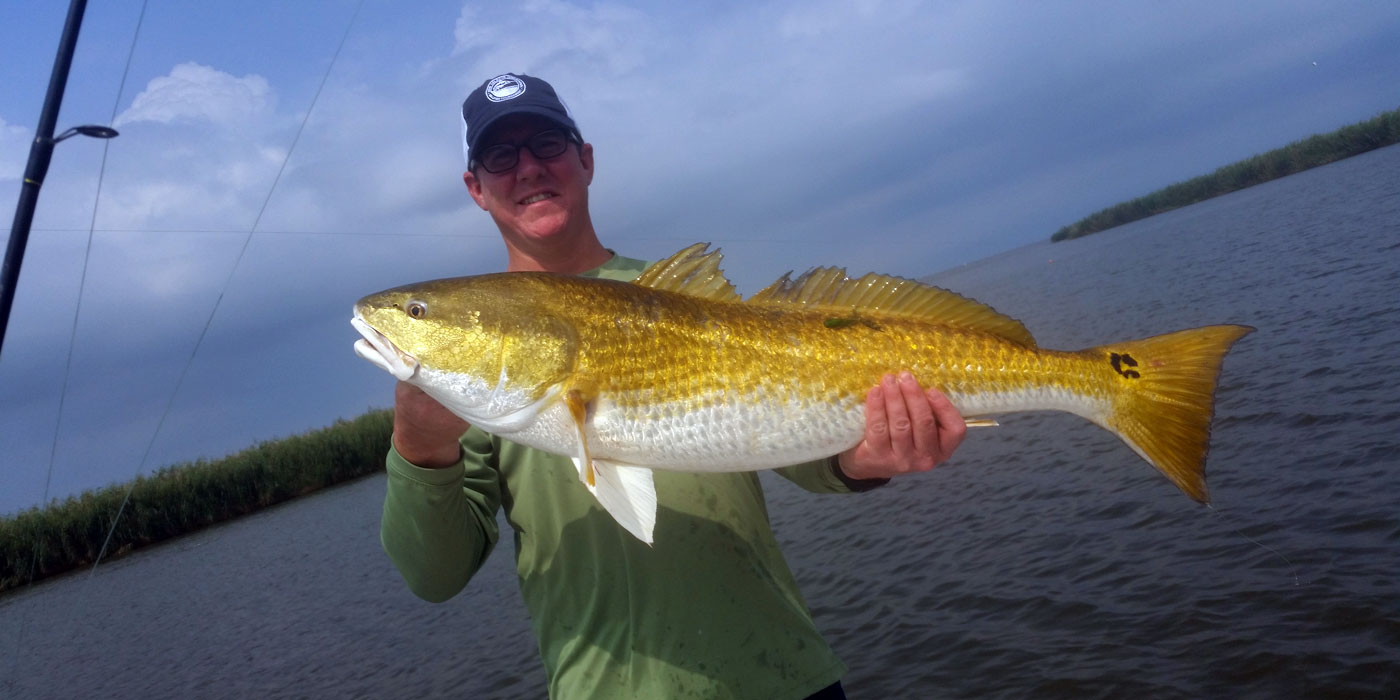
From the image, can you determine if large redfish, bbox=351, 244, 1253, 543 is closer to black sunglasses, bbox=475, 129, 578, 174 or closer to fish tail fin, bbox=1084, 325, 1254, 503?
fish tail fin, bbox=1084, 325, 1254, 503

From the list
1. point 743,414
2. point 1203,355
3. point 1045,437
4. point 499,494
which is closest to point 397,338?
point 499,494

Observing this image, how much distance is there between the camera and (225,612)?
16812 mm

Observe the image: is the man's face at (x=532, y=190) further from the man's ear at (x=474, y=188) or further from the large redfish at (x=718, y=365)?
the large redfish at (x=718, y=365)

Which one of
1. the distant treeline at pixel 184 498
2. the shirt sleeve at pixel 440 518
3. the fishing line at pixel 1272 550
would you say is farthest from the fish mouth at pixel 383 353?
the distant treeline at pixel 184 498

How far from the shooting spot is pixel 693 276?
295 centimetres

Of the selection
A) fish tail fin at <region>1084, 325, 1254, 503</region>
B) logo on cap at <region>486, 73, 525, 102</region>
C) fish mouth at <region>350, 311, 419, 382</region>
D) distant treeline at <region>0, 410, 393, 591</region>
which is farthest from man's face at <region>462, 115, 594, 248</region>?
distant treeline at <region>0, 410, 393, 591</region>

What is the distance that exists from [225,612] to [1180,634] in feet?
60.3

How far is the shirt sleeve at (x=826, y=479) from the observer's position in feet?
9.68

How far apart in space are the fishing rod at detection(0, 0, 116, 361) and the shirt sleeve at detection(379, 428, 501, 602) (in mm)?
3720

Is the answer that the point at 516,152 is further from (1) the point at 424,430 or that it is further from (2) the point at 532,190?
(1) the point at 424,430

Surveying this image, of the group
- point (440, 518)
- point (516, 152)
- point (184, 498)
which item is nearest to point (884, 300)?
point (516, 152)

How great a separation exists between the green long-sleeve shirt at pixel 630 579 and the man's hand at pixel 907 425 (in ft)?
1.84

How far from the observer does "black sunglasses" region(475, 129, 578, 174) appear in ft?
10.7

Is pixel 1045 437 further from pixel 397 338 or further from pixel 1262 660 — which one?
→ pixel 397 338
